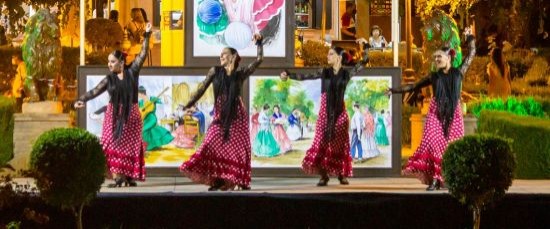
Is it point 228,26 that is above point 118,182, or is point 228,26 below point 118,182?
above

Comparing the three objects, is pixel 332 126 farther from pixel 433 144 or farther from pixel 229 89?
pixel 229 89

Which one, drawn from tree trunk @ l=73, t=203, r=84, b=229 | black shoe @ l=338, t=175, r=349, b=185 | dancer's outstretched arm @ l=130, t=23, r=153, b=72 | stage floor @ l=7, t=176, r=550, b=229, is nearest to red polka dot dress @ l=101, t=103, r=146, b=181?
dancer's outstretched arm @ l=130, t=23, r=153, b=72

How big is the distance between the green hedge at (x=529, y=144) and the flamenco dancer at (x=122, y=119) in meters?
4.14

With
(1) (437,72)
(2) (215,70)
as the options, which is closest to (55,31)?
(2) (215,70)

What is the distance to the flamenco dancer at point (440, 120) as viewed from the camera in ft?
55.5

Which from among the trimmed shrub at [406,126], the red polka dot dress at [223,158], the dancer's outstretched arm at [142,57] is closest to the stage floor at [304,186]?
the red polka dot dress at [223,158]

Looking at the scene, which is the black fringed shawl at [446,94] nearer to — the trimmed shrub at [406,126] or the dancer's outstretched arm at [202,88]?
the dancer's outstretched arm at [202,88]

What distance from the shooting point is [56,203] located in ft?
43.9

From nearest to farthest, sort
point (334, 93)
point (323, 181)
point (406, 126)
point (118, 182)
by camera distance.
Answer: point (118, 182) < point (334, 93) < point (323, 181) < point (406, 126)

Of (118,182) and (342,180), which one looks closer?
(118,182)

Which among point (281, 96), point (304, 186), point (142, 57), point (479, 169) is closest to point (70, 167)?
point (479, 169)

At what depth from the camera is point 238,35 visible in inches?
760

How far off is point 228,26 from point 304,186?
258cm

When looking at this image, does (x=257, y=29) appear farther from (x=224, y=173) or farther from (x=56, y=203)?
→ (x=56, y=203)
